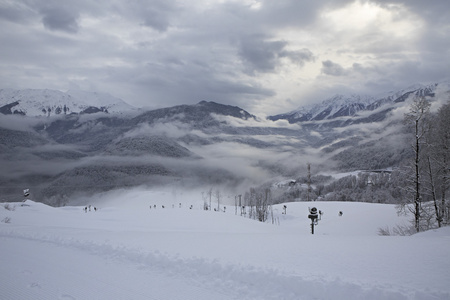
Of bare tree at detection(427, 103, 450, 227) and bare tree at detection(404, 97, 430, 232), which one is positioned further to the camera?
bare tree at detection(427, 103, 450, 227)

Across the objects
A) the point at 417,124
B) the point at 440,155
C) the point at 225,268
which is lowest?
the point at 225,268

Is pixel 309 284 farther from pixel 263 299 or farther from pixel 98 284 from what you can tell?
pixel 98 284

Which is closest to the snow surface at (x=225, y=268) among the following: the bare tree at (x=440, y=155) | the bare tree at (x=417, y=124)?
the bare tree at (x=417, y=124)

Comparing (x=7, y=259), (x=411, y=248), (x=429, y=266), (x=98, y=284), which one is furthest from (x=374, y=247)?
(x=7, y=259)

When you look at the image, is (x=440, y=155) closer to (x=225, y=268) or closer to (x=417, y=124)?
(x=417, y=124)

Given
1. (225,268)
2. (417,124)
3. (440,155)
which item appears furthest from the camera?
(440,155)

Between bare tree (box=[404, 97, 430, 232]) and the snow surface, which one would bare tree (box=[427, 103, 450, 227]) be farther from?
the snow surface

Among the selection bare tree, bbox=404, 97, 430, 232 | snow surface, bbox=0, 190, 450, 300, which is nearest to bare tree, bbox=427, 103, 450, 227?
bare tree, bbox=404, 97, 430, 232

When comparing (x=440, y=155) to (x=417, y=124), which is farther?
(x=440, y=155)

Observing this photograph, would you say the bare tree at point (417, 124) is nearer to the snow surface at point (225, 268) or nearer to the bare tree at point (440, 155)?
the bare tree at point (440, 155)

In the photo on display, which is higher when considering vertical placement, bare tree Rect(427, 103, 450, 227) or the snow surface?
bare tree Rect(427, 103, 450, 227)

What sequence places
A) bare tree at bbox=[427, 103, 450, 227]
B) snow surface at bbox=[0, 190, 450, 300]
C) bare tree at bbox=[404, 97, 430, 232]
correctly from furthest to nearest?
bare tree at bbox=[427, 103, 450, 227] → bare tree at bbox=[404, 97, 430, 232] → snow surface at bbox=[0, 190, 450, 300]

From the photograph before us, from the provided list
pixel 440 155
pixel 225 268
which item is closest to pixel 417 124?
pixel 440 155

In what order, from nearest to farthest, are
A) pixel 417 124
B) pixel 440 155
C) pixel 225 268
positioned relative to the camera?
1. pixel 225 268
2. pixel 417 124
3. pixel 440 155
